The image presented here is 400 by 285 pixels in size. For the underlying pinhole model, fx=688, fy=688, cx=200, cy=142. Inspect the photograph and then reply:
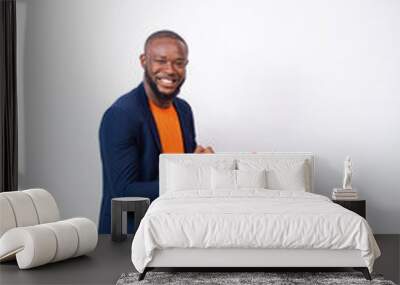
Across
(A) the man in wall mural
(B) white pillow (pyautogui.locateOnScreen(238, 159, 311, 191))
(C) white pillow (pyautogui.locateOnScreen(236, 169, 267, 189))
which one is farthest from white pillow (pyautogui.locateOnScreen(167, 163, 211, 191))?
(A) the man in wall mural

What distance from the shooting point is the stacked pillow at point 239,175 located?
686cm

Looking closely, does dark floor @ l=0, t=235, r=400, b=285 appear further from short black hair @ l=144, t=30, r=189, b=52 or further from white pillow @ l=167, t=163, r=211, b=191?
short black hair @ l=144, t=30, r=189, b=52

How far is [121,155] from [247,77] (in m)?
1.64

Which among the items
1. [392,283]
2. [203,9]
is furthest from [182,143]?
[392,283]

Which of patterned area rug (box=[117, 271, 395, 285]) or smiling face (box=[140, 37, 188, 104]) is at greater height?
smiling face (box=[140, 37, 188, 104])

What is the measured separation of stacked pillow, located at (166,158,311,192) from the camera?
22.5ft

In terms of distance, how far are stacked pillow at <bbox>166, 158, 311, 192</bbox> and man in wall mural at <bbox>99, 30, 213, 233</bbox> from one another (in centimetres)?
39

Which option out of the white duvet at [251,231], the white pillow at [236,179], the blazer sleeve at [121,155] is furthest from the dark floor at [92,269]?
the white pillow at [236,179]

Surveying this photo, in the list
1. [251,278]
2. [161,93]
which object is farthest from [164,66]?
[251,278]

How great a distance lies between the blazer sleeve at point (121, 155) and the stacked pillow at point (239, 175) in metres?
0.46

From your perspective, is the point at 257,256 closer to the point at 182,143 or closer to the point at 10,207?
the point at 10,207

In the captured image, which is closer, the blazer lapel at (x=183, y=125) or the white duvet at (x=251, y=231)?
the white duvet at (x=251, y=231)

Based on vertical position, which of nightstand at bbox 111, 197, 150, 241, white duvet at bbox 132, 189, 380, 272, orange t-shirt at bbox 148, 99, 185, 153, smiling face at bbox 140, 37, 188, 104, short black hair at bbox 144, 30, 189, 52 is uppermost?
short black hair at bbox 144, 30, 189, 52

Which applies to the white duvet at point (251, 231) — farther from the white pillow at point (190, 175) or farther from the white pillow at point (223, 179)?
the white pillow at point (190, 175)
